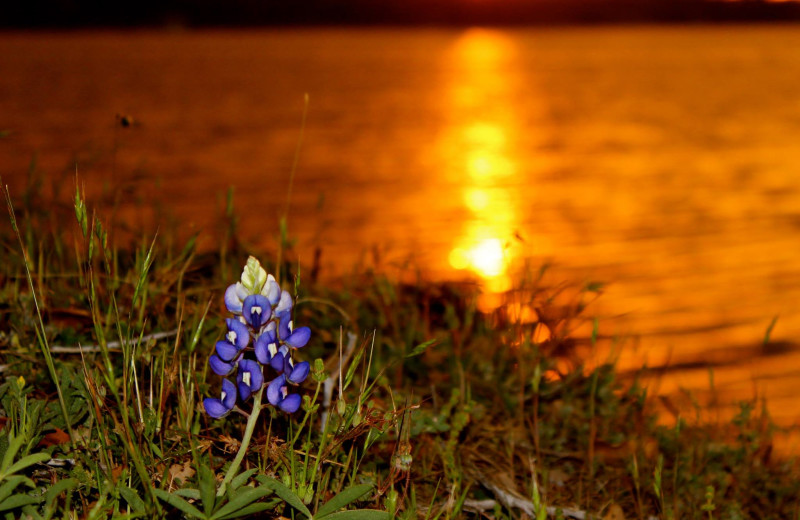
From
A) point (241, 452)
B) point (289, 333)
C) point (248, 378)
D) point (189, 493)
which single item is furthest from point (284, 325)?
point (189, 493)

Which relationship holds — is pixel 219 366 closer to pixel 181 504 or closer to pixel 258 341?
pixel 258 341

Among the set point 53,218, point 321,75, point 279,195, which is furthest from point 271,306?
point 321,75

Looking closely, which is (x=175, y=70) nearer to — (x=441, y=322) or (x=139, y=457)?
(x=441, y=322)

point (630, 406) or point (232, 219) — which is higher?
point (232, 219)

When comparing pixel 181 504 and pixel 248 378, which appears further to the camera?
pixel 248 378

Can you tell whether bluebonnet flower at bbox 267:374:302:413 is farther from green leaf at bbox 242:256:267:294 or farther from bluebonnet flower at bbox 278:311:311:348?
green leaf at bbox 242:256:267:294

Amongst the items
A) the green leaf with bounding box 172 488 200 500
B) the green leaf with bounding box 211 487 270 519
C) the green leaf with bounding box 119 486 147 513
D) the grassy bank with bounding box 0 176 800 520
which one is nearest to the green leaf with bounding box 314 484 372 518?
the grassy bank with bounding box 0 176 800 520

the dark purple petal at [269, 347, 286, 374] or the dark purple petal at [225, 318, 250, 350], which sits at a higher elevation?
the dark purple petal at [225, 318, 250, 350]
